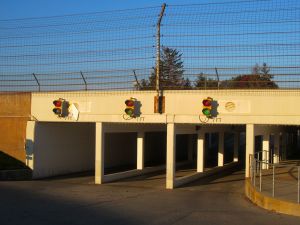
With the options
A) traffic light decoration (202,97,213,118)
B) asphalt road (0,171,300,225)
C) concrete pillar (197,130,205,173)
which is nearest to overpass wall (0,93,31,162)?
asphalt road (0,171,300,225)

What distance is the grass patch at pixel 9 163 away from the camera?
70.8ft

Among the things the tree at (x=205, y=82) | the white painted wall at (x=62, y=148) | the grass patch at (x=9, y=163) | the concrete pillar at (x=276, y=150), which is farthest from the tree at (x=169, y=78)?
the concrete pillar at (x=276, y=150)

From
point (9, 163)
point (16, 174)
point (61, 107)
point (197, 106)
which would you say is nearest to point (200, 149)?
point (197, 106)

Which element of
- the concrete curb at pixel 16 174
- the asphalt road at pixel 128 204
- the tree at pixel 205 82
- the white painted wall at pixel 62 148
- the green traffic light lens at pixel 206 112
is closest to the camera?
the asphalt road at pixel 128 204

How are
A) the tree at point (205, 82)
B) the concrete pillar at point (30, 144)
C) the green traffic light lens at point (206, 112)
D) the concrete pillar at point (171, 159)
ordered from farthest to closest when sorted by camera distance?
the concrete pillar at point (30, 144) < the tree at point (205, 82) < the concrete pillar at point (171, 159) < the green traffic light lens at point (206, 112)

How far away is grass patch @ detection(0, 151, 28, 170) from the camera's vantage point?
21578 mm

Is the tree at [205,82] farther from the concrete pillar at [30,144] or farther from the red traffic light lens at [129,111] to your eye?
the concrete pillar at [30,144]

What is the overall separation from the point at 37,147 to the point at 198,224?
40.1ft

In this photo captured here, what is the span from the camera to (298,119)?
56.5ft

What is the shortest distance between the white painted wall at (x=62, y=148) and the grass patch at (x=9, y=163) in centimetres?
68

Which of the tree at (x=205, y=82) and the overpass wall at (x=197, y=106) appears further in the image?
the tree at (x=205, y=82)

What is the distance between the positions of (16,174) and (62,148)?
9.52 ft

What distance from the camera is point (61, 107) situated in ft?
69.4

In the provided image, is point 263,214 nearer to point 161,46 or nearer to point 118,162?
point 161,46
